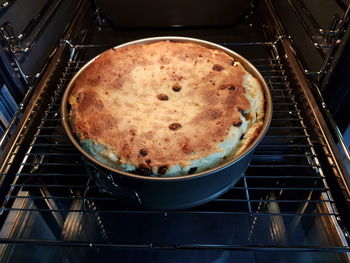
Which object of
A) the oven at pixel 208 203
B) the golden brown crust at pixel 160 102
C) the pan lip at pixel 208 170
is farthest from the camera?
the oven at pixel 208 203

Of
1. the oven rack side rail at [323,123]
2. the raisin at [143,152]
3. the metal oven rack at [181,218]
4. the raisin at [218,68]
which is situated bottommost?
the metal oven rack at [181,218]

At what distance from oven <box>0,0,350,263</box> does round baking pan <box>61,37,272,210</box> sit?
5 centimetres

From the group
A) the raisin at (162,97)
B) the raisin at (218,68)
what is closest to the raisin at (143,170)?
the raisin at (162,97)

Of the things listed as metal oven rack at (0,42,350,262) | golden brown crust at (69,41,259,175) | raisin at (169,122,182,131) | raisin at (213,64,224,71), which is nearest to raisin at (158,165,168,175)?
golden brown crust at (69,41,259,175)

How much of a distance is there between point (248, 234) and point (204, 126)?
1.33 ft

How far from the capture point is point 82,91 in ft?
3.15

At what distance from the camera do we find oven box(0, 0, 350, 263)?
0.94 meters

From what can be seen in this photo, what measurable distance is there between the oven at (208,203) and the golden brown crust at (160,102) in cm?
14

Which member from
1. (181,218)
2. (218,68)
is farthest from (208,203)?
(218,68)

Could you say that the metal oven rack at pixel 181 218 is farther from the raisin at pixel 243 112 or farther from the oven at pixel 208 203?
the raisin at pixel 243 112

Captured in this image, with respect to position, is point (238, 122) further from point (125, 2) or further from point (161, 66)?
point (125, 2)

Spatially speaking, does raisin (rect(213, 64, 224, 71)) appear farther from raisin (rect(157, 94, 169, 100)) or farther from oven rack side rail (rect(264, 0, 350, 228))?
oven rack side rail (rect(264, 0, 350, 228))

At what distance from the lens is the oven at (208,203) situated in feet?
3.09

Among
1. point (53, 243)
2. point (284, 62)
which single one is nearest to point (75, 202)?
point (53, 243)
